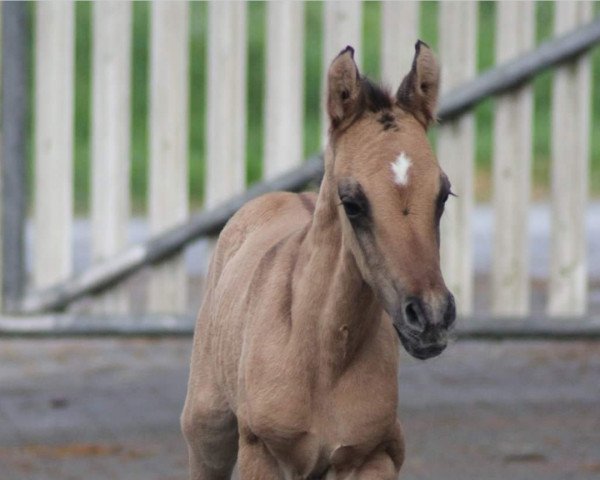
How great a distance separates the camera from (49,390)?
8.51 meters

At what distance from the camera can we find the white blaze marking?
4086mm

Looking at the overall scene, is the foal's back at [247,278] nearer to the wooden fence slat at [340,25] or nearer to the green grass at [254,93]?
the wooden fence slat at [340,25]

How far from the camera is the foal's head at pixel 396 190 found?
396cm

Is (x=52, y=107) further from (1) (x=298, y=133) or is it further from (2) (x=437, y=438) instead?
(2) (x=437, y=438)

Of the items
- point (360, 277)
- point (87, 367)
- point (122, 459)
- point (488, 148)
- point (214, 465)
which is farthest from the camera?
point (488, 148)

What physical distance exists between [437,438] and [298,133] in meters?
1.66

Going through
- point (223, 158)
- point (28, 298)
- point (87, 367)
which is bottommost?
point (87, 367)

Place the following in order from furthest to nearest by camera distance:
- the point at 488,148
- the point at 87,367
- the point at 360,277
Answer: the point at 488,148 → the point at 87,367 → the point at 360,277

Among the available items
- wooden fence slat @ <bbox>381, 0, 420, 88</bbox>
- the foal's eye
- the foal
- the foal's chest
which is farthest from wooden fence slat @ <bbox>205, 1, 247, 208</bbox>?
the foal's eye

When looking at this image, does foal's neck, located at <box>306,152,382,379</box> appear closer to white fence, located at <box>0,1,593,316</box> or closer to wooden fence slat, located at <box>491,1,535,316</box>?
white fence, located at <box>0,1,593,316</box>

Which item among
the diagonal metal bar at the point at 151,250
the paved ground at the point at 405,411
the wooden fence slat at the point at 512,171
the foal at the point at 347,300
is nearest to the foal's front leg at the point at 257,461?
the foal at the point at 347,300

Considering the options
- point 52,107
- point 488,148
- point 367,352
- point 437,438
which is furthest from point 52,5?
point 488,148

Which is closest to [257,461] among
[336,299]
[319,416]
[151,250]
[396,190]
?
[319,416]

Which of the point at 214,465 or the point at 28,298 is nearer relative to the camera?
the point at 214,465
